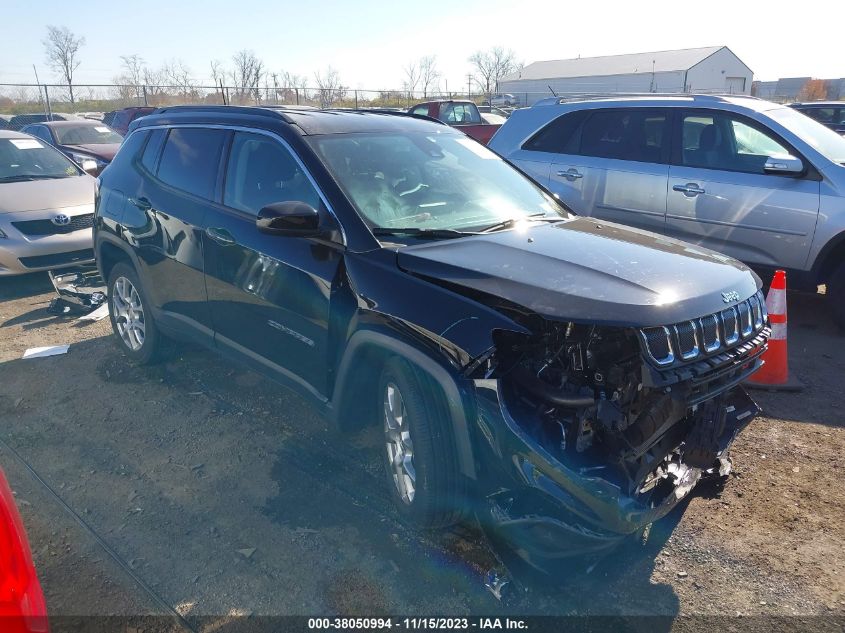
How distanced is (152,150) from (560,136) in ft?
13.8

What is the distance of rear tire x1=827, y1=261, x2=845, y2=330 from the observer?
585 centimetres

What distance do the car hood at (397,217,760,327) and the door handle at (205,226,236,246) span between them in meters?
1.34

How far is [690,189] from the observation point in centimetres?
635

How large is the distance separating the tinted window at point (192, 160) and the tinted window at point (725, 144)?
4402mm

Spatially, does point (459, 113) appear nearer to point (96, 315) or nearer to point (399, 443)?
point (96, 315)

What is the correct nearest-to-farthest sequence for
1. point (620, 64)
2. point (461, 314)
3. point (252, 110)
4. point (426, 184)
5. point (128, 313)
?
point (461, 314) < point (426, 184) < point (252, 110) < point (128, 313) < point (620, 64)

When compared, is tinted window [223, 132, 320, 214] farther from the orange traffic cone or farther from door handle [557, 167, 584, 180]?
door handle [557, 167, 584, 180]

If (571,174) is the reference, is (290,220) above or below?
above

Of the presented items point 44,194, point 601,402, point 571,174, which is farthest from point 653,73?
point 601,402

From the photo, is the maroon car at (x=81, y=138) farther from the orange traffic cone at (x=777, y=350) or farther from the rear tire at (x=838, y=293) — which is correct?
the rear tire at (x=838, y=293)

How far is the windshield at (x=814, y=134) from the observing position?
5984 mm

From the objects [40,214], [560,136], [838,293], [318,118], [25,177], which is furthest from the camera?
[25,177]

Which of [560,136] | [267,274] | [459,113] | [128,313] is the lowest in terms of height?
[128,313]

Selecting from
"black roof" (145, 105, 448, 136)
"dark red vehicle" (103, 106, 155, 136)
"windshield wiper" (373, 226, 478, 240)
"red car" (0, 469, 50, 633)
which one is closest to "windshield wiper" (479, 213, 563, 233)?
"windshield wiper" (373, 226, 478, 240)
